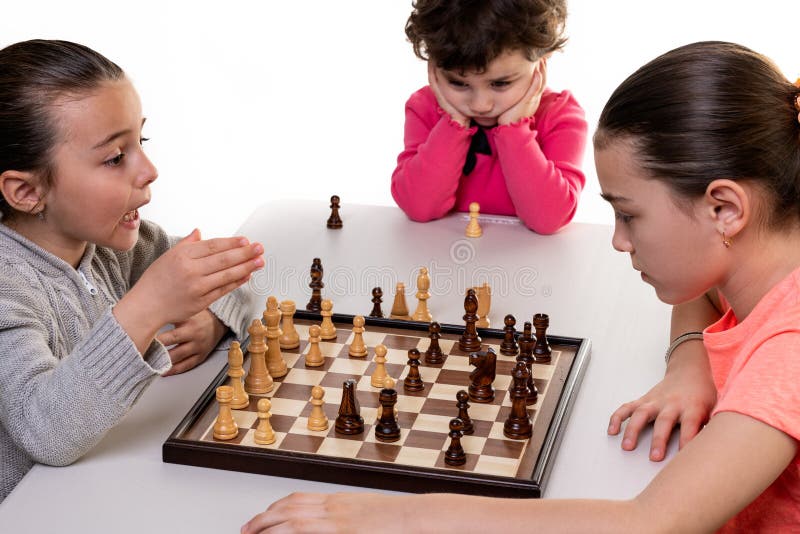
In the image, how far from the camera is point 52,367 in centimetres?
159

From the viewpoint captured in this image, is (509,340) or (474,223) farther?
(474,223)

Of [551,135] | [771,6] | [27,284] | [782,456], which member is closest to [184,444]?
[27,284]

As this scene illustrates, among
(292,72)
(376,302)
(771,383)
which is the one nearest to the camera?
(771,383)

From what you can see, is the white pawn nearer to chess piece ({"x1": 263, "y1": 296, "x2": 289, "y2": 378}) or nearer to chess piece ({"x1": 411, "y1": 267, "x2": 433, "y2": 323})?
chess piece ({"x1": 263, "y1": 296, "x2": 289, "y2": 378})

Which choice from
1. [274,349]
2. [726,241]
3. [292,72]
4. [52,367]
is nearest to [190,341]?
[274,349]

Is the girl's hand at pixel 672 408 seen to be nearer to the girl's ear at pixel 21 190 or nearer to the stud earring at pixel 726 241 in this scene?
the stud earring at pixel 726 241

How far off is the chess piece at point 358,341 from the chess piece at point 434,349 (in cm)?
11

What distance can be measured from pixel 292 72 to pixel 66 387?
355cm

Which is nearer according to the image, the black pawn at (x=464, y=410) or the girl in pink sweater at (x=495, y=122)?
the black pawn at (x=464, y=410)

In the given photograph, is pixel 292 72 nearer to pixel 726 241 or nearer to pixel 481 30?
pixel 481 30

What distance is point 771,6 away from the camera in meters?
4.51

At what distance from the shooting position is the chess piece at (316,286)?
1967mm

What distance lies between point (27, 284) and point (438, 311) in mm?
713

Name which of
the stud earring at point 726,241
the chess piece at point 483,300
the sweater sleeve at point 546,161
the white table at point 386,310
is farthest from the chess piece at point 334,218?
the stud earring at point 726,241
